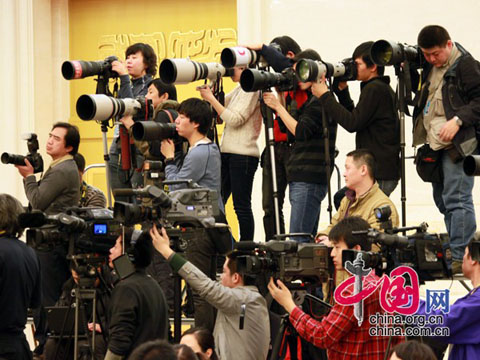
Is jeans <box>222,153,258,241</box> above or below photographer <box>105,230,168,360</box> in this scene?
above

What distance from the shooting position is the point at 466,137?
16.6ft

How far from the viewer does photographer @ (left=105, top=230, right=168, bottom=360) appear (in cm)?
432

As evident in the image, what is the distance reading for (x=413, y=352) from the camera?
3438 millimetres

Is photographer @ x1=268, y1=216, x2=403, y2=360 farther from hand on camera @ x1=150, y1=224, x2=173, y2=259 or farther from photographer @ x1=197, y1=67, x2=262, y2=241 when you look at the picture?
photographer @ x1=197, y1=67, x2=262, y2=241

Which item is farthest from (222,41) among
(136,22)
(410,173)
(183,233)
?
(183,233)

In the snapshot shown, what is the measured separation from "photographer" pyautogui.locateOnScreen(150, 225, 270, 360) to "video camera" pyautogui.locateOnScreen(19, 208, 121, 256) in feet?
1.55

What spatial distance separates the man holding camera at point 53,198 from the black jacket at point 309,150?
1225 mm

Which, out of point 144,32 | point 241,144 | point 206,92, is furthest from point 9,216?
point 144,32

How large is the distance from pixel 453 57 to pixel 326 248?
54.6 inches

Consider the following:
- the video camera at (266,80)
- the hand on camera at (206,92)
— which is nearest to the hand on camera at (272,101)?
the video camera at (266,80)

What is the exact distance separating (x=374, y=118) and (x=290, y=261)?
1183 millimetres

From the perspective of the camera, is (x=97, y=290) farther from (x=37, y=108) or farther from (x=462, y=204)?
(x=37, y=108)

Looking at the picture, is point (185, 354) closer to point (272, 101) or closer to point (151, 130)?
point (151, 130)

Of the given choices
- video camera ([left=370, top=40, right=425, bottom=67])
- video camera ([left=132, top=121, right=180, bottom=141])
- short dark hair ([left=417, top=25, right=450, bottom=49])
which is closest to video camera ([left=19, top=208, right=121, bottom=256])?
video camera ([left=132, top=121, right=180, bottom=141])
